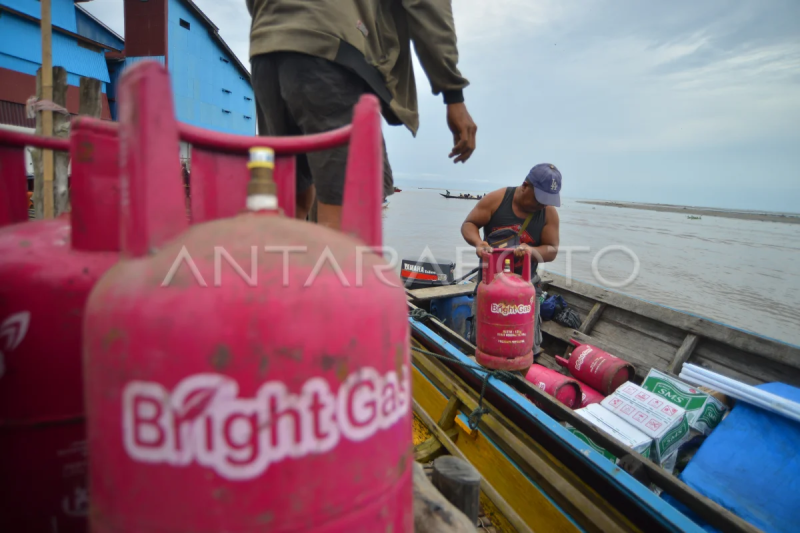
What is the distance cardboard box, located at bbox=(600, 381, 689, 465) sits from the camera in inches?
91.1

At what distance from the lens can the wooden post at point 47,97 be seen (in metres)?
3.10

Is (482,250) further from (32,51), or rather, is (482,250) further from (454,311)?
(32,51)

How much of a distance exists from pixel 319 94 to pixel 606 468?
6.09 feet

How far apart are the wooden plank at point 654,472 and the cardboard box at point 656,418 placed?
470mm

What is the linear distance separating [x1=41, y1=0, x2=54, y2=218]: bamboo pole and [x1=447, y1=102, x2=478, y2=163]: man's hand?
9.60ft

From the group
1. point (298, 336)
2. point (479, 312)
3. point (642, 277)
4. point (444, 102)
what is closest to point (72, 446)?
point (298, 336)

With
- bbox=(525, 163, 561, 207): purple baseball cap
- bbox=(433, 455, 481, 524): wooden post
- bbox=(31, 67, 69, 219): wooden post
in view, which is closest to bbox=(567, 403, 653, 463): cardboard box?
bbox=(433, 455, 481, 524): wooden post

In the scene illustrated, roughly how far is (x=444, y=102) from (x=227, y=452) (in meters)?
1.70

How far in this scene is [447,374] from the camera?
2.91 metres

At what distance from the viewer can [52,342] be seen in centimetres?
78

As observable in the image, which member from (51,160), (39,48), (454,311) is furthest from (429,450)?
(39,48)

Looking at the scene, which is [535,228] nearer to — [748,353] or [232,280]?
[748,353]

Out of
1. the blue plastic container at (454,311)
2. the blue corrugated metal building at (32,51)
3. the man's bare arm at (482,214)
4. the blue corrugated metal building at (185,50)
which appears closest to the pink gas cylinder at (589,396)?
the blue plastic container at (454,311)

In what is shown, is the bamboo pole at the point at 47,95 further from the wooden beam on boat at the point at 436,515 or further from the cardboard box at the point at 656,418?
the cardboard box at the point at 656,418
